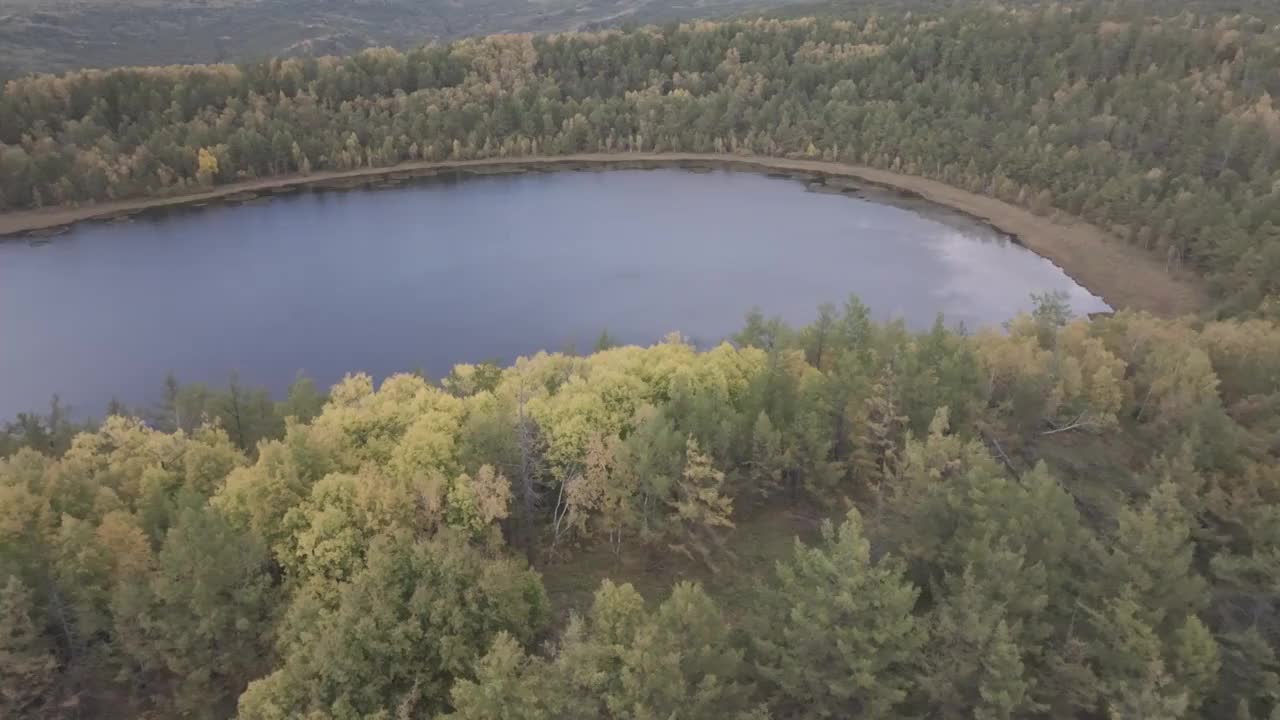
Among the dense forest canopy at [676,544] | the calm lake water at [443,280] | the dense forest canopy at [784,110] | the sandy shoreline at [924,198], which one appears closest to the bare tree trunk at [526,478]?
the dense forest canopy at [676,544]

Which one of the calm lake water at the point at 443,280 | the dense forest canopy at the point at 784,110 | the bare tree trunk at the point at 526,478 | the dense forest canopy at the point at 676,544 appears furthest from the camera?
the dense forest canopy at the point at 784,110

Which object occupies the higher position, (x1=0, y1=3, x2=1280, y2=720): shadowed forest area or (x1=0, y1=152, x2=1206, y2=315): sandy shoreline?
(x1=0, y1=3, x2=1280, y2=720): shadowed forest area

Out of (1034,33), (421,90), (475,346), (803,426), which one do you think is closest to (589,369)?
(803,426)

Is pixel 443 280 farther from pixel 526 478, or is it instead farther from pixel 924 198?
pixel 924 198

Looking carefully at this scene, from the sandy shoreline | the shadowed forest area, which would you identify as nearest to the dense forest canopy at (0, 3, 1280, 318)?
the sandy shoreline

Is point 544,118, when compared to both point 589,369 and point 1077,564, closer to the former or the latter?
point 589,369

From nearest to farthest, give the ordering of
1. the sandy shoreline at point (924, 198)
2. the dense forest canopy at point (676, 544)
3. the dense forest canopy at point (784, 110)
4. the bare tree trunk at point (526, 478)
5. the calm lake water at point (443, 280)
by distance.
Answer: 1. the dense forest canopy at point (676, 544)
2. the bare tree trunk at point (526, 478)
3. the calm lake water at point (443, 280)
4. the sandy shoreline at point (924, 198)
5. the dense forest canopy at point (784, 110)

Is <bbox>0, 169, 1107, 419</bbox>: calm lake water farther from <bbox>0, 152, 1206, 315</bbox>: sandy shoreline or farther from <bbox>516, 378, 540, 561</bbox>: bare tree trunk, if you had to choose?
<bbox>516, 378, 540, 561</bbox>: bare tree trunk

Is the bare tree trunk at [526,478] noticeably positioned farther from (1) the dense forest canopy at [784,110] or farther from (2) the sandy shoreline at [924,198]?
(1) the dense forest canopy at [784,110]
